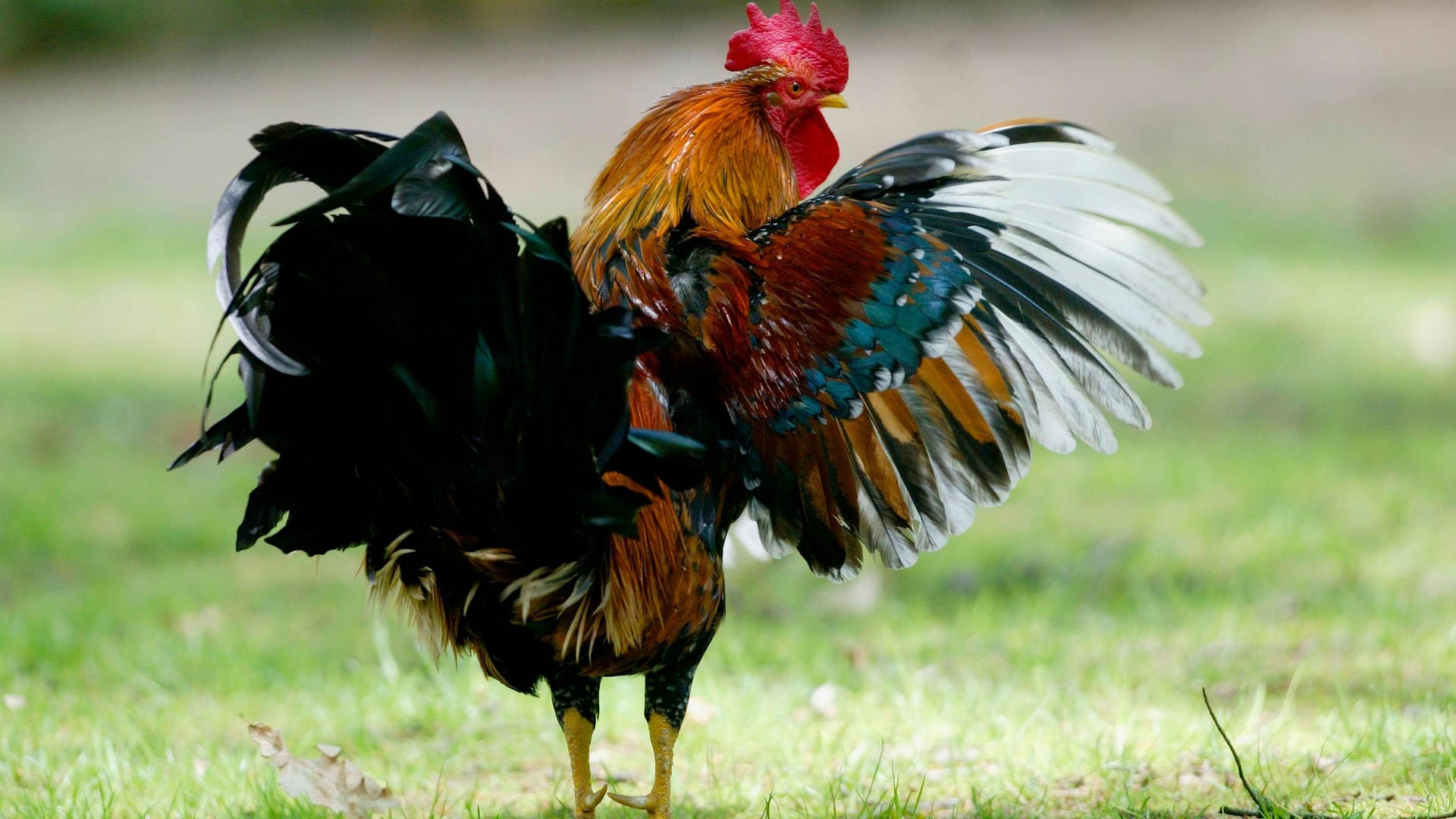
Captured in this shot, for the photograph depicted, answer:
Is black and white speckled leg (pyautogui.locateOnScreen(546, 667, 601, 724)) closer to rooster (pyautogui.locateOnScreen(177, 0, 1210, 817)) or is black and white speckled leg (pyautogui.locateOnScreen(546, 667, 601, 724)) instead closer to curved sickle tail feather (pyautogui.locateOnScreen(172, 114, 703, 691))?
rooster (pyautogui.locateOnScreen(177, 0, 1210, 817))

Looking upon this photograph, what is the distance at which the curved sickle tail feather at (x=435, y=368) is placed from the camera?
8.25 feet

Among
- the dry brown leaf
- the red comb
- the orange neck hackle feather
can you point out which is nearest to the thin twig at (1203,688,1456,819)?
the orange neck hackle feather

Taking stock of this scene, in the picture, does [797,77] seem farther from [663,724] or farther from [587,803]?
[587,803]

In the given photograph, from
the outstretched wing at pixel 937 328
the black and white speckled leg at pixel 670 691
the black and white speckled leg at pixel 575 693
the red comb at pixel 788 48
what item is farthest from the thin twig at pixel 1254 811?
the red comb at pixel 788 48

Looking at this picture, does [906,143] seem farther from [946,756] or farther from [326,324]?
[946,756]

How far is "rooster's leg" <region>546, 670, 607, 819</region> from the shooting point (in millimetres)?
3111

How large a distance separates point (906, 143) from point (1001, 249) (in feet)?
1.08

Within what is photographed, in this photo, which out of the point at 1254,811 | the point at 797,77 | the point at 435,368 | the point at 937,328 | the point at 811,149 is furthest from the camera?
the point at 811,149

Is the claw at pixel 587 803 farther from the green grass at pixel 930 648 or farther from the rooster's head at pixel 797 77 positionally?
the rooster's head at pixel 797 77

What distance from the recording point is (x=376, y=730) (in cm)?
402

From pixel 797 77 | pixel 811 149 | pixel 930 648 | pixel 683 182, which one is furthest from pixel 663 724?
pixel 930 648

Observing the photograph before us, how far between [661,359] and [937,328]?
599 mm

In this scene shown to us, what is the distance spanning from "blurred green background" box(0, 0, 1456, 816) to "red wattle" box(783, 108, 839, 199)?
1.53 m

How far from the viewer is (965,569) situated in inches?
217
